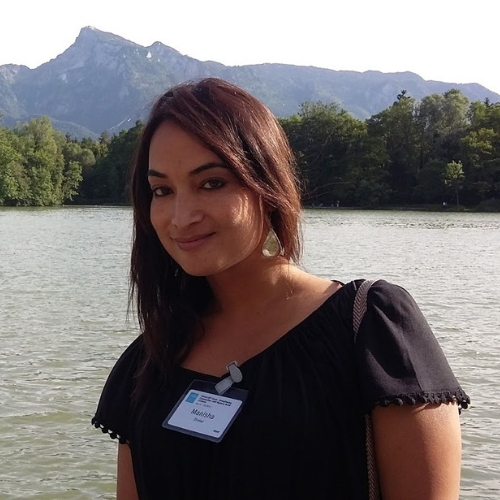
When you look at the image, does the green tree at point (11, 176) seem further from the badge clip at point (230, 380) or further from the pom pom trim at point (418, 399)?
the pom pom trim at point (418, 399)

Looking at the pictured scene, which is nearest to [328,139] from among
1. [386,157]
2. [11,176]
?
[386,157]

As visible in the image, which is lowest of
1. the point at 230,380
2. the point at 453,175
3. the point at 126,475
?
the point at 126,475

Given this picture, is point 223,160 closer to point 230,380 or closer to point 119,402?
point 230,380

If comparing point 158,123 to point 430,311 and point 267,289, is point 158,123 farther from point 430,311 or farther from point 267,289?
point 430,311

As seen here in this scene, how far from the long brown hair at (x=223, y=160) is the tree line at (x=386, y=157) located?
62.3m

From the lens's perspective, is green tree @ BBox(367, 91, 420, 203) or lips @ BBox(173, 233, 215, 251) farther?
green tree @ BBox(367, 91, 420, 203)

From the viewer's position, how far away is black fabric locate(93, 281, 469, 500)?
5.16 feet

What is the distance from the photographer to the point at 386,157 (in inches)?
A: 2827

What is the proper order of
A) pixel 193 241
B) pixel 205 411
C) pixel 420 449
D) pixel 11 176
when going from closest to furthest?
1. pixel 420 449
2. pixel 205 411
3. pixel 193 241
4. pixel 11 176

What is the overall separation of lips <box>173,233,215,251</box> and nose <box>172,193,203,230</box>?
0.03 m

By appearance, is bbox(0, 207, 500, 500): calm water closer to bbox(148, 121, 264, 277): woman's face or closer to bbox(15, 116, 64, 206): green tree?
bbox(148, 121, 264, 277): woman's face

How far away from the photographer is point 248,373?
1736 mm

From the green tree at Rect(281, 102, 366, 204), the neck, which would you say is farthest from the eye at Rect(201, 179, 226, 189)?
the green tree at Rect(281, 102, 366, 204)

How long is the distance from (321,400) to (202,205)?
0.54 m
